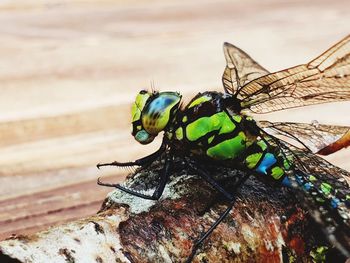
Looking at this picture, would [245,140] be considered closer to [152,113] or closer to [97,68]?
[152,113]

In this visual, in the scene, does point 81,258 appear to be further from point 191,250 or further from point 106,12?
point 106,12

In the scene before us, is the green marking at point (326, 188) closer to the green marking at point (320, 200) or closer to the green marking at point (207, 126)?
the green marking at point (320, 200)

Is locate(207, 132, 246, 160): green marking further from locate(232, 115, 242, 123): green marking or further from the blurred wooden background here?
the blurred wooden background

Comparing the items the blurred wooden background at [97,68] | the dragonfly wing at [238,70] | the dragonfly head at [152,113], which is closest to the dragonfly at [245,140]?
the dragonfly head at [152,113]

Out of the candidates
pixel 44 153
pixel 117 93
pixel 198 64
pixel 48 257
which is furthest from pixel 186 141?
pixel 198 64

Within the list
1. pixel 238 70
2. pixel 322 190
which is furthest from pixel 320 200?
pixel 238 70
